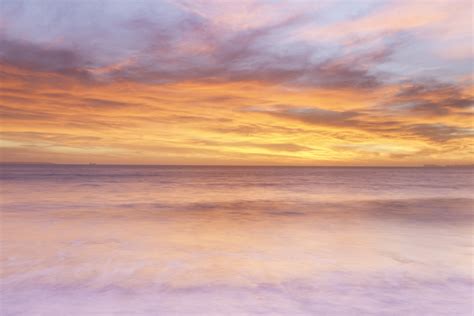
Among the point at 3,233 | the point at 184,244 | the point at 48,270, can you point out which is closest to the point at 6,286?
the point at 48,270

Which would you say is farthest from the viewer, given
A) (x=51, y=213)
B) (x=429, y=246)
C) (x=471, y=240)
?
(x=51, y=213)

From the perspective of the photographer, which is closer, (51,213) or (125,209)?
(51,213)

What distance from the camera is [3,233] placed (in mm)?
10422

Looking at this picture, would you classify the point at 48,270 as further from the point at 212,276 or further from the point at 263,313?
the point at 263,313

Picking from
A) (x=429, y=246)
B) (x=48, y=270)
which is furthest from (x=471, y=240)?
(x=48, y=270)

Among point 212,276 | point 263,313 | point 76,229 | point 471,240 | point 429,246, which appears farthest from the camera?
point 76,229

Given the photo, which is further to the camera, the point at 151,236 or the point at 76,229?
the point at 76,229

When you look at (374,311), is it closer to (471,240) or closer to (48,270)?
(48,270)

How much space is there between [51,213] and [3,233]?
439cm

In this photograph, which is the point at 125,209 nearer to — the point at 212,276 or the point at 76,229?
the point at 76,229

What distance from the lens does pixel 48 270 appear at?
22.5 feet

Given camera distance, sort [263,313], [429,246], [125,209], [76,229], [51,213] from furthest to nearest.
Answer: [125,209] → [51,213] → [76,229] → [429,246] → [263,313]

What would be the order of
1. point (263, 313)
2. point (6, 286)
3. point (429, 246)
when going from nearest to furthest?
point (263, 313) → point (6, 286) → point (429, 246)

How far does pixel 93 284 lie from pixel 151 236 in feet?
14.1
